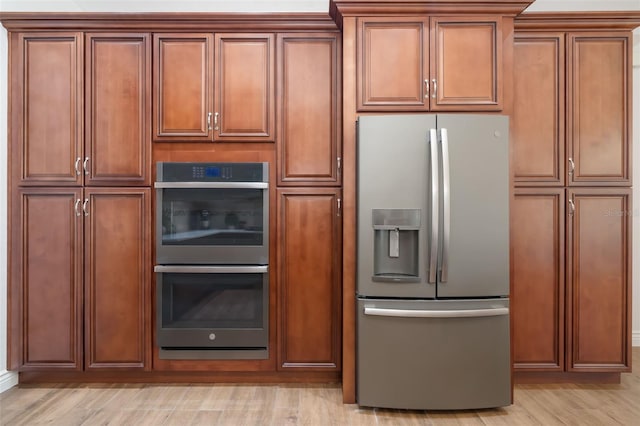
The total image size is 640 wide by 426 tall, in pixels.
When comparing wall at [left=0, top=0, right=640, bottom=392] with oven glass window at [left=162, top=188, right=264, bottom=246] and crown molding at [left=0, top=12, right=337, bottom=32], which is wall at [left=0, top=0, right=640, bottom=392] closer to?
crown molding at [left=0, top=12, right=337, bottom=32]

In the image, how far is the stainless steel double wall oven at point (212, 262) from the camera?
2488mm

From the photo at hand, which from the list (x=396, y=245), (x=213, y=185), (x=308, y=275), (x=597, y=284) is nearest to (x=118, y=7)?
(x=213, y=185)

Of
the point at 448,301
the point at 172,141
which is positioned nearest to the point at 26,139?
the point at 172,141

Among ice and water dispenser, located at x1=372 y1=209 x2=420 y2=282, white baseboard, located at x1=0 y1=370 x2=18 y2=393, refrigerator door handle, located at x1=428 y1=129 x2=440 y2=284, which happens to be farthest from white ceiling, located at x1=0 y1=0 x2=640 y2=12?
white baseboard, located at x1=0 y1=370 x2=18 y2=393

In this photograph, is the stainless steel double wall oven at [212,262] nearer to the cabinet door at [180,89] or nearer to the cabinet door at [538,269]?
the cabinet door at [180,89]

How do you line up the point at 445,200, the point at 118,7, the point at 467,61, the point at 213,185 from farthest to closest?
the point at 118,7
the point at 213,185
the point at 467,61
the point at 445,200

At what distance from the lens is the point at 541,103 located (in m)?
2.52

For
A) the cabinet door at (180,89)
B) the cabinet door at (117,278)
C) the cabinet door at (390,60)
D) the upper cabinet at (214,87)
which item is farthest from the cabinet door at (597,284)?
the cabinet door at (117,278)

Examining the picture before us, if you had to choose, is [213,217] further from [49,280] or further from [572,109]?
[572,109]

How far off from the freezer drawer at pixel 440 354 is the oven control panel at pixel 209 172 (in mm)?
1074

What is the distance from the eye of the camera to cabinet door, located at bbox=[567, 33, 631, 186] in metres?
2.51

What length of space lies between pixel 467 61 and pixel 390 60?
44cm

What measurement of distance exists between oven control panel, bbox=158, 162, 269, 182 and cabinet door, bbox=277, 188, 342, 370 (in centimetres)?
20

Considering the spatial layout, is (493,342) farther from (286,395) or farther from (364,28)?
(364,28)
